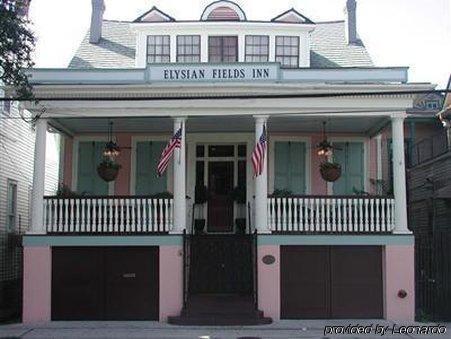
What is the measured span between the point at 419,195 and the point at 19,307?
47.7 feet

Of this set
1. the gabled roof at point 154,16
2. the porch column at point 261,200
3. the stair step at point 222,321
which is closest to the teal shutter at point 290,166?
the porch column at point 261,200

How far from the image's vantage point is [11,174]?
2088cm

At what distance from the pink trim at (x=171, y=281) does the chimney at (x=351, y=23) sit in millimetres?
9284

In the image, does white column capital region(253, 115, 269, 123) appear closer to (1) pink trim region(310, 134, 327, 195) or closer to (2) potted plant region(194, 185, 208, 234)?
(1) pink trim region(310, 134, 327, 195)

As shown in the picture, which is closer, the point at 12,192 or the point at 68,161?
the point at 68,161

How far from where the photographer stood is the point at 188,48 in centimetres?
1958

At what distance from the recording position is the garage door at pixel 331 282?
16266 mm

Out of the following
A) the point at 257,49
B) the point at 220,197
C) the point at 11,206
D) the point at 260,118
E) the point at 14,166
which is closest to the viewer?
the point at 260,118

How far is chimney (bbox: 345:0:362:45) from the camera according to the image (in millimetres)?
21016

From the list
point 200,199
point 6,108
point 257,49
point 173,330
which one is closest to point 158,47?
point 257,49

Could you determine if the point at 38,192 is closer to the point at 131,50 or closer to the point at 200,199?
the point at 200,199

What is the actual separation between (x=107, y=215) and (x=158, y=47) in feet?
18.4

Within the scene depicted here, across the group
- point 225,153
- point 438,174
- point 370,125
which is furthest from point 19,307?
point 438,174

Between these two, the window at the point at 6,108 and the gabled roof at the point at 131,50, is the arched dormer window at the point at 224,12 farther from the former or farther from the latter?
the window at the point at 6,108
